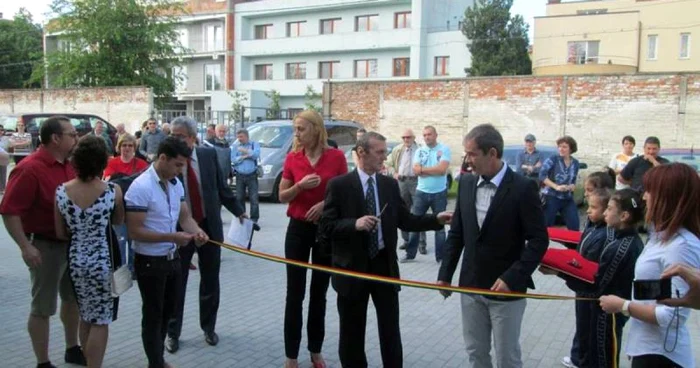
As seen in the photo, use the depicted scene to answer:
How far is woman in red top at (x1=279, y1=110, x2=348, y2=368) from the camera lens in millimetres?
4941

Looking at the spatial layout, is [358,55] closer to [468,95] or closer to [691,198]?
[468,95]

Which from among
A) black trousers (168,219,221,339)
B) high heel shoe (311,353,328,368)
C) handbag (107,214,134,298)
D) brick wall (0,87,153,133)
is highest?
brick wall (0,87,153,133)

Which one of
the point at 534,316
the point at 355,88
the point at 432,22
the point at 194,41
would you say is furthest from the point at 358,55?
the point at 534,316

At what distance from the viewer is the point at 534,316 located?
680 cm

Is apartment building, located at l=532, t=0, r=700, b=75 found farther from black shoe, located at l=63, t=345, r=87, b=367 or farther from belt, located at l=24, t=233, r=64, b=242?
belt, located at l=24, t=233, r=64, b=242

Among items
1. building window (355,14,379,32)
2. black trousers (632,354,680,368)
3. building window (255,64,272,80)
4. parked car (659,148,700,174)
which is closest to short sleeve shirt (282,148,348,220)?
black trousers (632,354,680,368)

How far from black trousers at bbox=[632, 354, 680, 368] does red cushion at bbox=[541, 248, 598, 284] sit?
1039 mm

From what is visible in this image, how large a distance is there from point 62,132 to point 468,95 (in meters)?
19.3

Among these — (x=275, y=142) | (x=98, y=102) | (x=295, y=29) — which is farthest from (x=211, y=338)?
(x=295, y=29)

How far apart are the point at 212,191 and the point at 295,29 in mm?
47309

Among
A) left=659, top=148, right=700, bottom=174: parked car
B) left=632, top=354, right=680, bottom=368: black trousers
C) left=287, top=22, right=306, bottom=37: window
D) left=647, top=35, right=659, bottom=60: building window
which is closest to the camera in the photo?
left=632, top=354, right=680, bottom=368: black trousers

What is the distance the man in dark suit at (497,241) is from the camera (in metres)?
3.77

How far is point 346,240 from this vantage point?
434 cm

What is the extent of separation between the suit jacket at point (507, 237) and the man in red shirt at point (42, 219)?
9.66 feet
